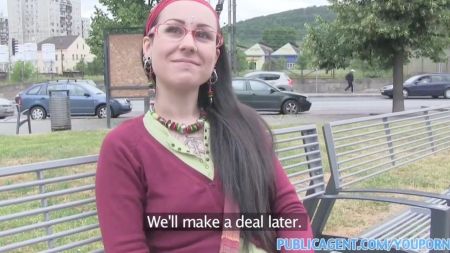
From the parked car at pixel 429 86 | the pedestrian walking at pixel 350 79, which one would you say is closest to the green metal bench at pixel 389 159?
the parked car at pixel 429 86

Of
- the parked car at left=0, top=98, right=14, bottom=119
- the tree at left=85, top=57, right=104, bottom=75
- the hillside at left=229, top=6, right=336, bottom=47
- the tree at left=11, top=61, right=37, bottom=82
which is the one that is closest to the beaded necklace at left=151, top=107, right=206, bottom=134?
the parked car at left=0, top=98, right=14, bottom=119

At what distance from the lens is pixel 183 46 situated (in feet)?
6.90

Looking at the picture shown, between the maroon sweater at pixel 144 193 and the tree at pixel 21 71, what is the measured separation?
47.4 metres

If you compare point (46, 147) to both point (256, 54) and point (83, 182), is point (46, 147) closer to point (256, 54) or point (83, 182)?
point (83, 182)

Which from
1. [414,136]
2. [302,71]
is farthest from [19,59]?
[414,136]

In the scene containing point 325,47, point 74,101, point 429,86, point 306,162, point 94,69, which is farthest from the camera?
point 94,69

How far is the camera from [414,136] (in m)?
6.29

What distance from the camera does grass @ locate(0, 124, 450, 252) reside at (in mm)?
3264

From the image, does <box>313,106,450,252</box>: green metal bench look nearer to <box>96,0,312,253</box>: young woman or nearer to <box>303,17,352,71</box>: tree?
<box>96,0,312,253</box>: young woman

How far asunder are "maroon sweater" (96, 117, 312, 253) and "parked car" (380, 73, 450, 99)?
31517 millimetres

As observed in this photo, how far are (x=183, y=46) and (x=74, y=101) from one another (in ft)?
66.2

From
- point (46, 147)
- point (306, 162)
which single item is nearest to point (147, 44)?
point (306, 162)

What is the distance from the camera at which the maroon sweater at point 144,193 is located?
6.49 feet

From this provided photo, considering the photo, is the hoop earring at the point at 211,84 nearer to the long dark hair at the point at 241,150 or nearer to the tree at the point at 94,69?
the long dark hair at the point at 241,150
